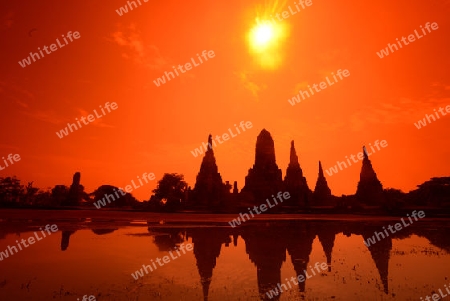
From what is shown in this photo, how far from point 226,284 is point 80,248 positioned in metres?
7.40

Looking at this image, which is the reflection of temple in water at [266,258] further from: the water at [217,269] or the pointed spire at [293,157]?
the pointed spire at [293,157]

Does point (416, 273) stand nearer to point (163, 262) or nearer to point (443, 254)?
point (443, 254)

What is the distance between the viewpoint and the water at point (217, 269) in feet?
22.2

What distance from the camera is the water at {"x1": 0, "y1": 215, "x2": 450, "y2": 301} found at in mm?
6758

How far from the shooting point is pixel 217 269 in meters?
9.20

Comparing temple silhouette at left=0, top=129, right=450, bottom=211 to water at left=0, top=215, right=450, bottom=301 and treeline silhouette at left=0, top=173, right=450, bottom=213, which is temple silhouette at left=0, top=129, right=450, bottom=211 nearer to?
treeline silhouette at left=0, top=173, right=450, bottom=213

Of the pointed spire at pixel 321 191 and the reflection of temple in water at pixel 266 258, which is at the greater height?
the reflection of temple in water at pixel 266 258

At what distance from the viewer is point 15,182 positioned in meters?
58.5

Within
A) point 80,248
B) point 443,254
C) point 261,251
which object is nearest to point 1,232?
point 80,248

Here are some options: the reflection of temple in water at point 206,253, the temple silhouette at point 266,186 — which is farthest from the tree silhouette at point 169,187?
the reflection of temple in water at point 206,253

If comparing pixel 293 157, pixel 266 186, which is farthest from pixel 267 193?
pixel 293 157

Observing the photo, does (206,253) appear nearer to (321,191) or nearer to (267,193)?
(267,193)

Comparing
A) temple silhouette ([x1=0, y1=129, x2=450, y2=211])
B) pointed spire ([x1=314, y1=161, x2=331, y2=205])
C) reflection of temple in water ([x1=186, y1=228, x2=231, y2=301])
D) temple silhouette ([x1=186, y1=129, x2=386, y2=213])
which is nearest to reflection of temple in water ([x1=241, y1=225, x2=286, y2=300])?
reflection of temple in water ([x1=186, y1=228, x2=231, y2=301])

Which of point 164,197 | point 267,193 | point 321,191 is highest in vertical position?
point 164,197
